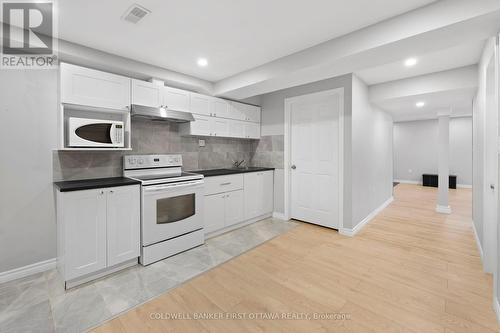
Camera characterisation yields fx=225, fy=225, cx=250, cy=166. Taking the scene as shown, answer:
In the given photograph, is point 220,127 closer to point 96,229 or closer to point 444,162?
point 96,229

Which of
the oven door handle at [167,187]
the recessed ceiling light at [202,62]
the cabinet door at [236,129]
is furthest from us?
the cabinet door at [236,129]

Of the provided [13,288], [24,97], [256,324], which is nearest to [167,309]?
[256,324]

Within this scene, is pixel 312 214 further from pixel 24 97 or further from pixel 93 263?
pixel 24 97

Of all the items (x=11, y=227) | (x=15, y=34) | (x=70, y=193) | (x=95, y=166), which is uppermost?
(x=15, y=34)

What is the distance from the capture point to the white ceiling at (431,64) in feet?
8.50

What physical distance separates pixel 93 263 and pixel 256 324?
5.50 ft

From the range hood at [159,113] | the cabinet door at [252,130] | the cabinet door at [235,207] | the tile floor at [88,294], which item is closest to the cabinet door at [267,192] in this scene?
the cabinet door at [235,207]

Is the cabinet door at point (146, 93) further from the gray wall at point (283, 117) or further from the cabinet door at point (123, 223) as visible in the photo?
the gray wall at point (283, 117)

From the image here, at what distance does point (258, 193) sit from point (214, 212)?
39.1 inches

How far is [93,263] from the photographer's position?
2.20 metres

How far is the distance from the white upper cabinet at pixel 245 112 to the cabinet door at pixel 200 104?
1.57 feet

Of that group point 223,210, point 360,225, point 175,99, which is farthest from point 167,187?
point 360,225

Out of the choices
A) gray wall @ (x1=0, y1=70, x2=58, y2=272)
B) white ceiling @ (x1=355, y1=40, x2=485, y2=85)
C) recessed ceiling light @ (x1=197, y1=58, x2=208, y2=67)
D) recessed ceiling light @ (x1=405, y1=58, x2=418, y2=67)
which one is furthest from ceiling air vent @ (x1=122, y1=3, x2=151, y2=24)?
recessed ceiling light @ (x1=405, y1=58, x2=418, y2=67)

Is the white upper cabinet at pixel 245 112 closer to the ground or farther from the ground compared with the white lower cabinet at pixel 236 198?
farther from the ground
